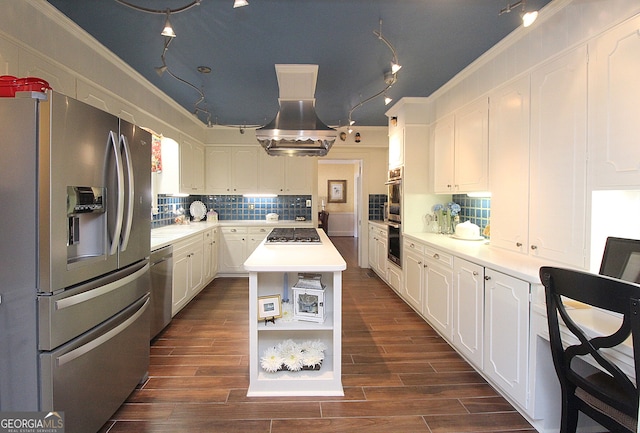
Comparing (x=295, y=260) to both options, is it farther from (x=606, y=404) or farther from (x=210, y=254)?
(x=210, y=254)

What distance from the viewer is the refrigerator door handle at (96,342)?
1.46 meters

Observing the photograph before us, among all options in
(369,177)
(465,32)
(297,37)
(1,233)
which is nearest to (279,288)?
(1,233)

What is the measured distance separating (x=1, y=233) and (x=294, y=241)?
1.92 meters

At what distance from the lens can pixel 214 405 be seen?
2.03m

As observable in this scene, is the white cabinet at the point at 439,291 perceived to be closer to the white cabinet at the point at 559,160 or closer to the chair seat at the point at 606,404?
the white cabinet at the point at 559,160

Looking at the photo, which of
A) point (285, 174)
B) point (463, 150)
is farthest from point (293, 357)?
point (285, 174)

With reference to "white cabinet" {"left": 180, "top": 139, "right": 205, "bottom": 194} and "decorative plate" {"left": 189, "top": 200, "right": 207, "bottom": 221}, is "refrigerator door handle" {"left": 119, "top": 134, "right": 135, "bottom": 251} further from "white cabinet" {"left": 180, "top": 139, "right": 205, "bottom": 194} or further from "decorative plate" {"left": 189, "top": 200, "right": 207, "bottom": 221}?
"decorative plate" {"left": 189, "top": 200, "right": 207, "bottom": 221}

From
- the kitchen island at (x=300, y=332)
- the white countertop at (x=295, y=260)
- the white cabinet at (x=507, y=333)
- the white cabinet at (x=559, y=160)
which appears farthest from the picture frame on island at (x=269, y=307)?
the white cabinet at (x=559, y=160)

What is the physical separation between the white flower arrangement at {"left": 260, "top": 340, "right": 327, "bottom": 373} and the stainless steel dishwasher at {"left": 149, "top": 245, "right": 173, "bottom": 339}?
119 centimetres

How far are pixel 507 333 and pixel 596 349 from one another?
778 millimetres

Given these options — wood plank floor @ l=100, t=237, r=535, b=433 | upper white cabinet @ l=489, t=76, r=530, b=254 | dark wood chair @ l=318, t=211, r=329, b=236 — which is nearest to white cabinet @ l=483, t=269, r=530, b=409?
wood plank floor @ l=100, t=237, r=535, b=433

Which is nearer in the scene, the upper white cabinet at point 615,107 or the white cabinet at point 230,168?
the upper white cabinet at point 615,107

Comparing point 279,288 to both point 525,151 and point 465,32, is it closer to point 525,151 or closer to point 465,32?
point 525,151

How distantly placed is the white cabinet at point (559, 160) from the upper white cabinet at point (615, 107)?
0.24ft
